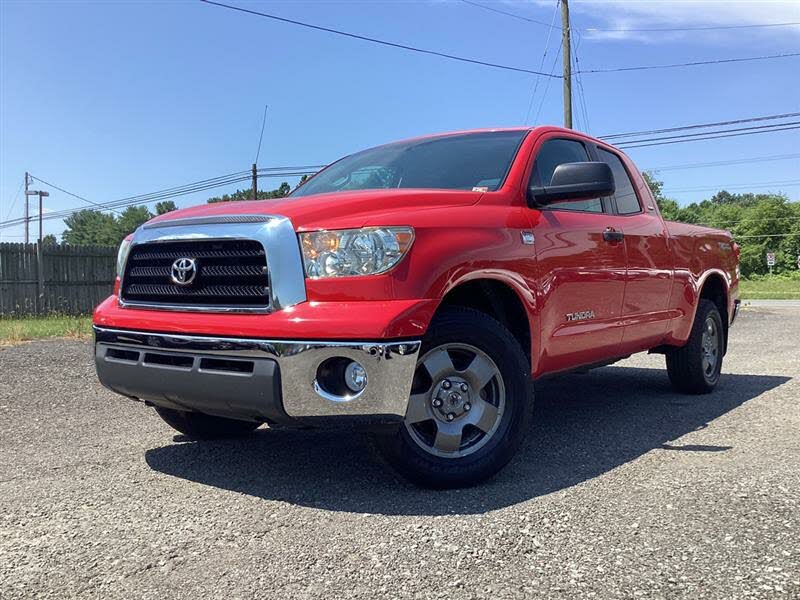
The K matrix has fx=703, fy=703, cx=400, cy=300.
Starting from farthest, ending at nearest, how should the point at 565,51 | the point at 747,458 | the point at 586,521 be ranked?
the point at 565,51 → the point at 747,458 → the point at 586,521

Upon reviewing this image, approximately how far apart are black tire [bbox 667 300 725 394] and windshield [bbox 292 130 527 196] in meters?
2.66

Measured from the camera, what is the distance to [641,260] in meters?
4.86

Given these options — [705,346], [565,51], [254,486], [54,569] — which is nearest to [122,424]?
[254,486]

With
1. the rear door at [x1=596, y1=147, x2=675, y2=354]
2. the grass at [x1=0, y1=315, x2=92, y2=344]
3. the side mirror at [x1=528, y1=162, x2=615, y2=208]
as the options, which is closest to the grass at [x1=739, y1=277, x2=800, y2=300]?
the grass at [x1=0, y1=315, x2=92, y2=344]

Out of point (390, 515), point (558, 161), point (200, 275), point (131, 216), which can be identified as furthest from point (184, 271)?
point (131, 216)

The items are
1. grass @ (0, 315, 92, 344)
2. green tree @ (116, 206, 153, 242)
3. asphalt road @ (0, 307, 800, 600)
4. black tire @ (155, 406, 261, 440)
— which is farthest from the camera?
green tree @ (116, 206, 153, 242)

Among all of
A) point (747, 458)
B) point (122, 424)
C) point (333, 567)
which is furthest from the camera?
point (122, 424)

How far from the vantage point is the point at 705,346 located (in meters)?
6.13

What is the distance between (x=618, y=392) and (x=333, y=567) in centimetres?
440

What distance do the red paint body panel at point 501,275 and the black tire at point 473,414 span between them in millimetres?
184

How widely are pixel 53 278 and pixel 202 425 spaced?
13.2 metres

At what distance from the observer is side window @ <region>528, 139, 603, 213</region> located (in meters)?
4.19

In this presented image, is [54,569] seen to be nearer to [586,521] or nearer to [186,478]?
[186,478]

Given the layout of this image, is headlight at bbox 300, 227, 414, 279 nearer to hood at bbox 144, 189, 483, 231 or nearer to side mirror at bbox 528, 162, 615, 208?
hood at bbox 144, 189, 483, 231
